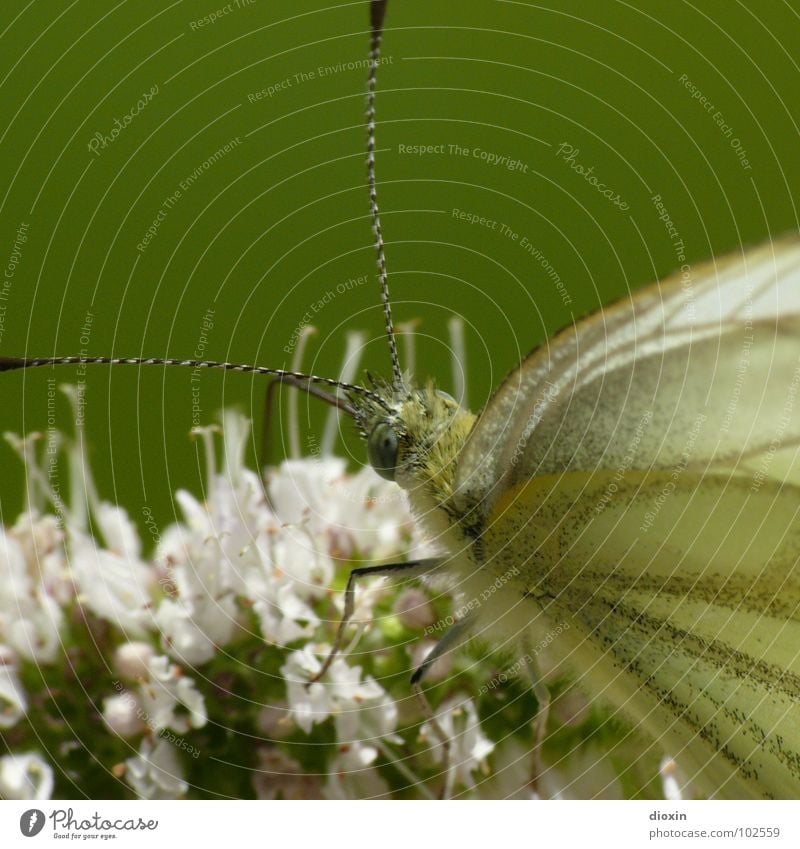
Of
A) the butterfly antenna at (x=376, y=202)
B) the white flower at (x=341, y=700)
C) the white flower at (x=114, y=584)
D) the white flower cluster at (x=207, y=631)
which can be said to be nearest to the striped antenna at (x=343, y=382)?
the butterfly antenna at (x=376, y=202)

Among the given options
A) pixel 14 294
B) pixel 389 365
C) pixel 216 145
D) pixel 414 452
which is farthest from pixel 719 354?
pixel 14 294

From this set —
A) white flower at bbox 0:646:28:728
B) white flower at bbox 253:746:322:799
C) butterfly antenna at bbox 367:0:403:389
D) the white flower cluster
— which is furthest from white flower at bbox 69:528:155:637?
butterfly antenna at bbox 367:0:403:389

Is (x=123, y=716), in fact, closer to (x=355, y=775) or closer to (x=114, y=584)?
(x=114, y=584)

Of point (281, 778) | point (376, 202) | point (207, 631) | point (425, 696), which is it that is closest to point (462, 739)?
point (425, 696)

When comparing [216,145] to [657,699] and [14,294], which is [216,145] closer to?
[14,294]

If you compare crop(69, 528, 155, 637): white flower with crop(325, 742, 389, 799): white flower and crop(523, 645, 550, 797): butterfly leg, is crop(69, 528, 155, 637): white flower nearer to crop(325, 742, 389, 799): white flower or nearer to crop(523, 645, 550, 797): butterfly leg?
crop(325, 742, 389, 799): white flower

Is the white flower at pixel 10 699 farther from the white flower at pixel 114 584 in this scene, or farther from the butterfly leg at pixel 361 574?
the butterfly leg at pixel 361 574
